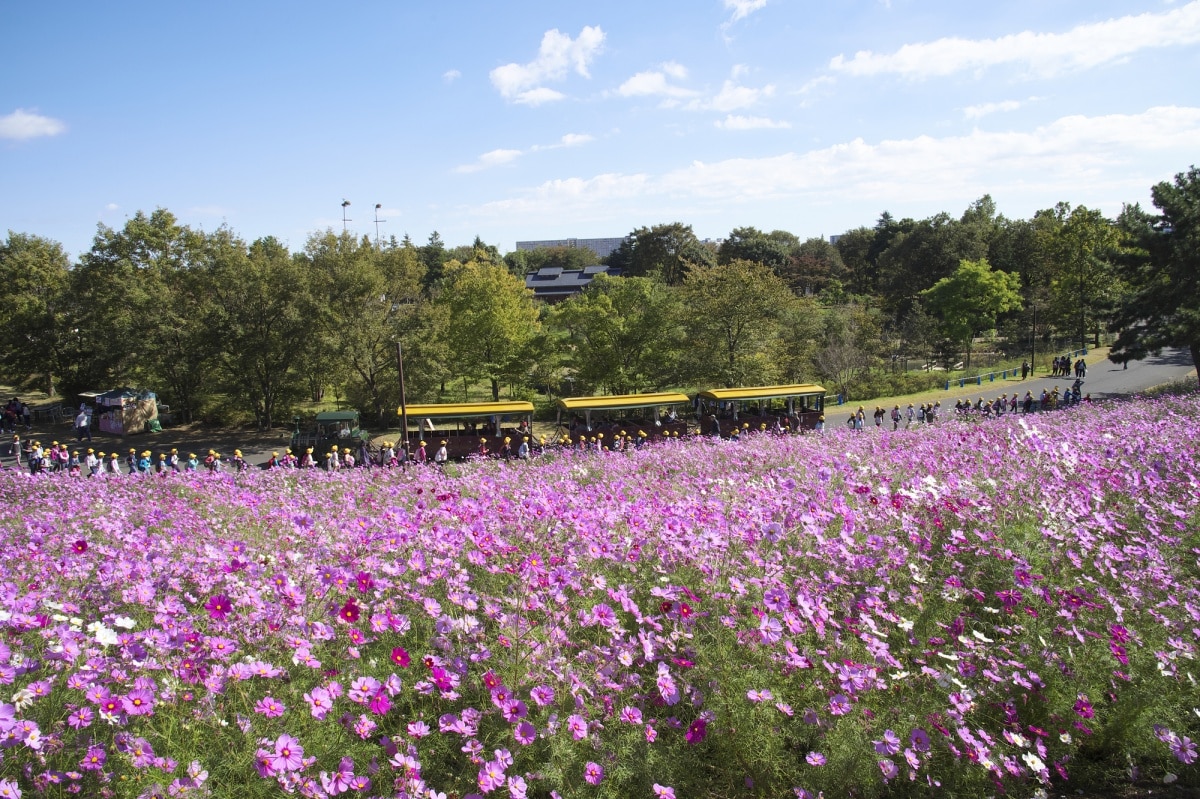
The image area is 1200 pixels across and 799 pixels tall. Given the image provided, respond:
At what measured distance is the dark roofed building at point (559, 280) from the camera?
8556cm

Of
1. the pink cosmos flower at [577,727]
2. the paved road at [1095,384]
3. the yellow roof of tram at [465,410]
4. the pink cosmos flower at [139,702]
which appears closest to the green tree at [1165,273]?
the paved road at [1095,384]

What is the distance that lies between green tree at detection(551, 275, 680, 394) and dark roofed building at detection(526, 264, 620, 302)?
169 feet

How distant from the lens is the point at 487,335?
107 feet

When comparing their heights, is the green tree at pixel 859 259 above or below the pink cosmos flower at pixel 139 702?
above

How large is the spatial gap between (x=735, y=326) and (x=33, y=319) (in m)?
34.2

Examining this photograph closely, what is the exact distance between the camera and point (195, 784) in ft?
9.01

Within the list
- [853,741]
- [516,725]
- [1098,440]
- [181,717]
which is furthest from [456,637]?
[1098,440]

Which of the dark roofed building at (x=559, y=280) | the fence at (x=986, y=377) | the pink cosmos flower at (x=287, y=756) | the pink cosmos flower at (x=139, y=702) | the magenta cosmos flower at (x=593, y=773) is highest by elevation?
the dark roofed building at (x=559, y=280)

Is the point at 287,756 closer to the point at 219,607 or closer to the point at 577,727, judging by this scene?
the point at 219,607

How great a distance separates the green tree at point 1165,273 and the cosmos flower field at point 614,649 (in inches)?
978

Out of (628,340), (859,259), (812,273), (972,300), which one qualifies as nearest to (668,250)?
(812,273)

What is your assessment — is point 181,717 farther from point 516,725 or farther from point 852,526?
point 852,526

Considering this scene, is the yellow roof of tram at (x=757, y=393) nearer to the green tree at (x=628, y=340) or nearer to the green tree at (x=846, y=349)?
the green tree at (x=628, y=340)

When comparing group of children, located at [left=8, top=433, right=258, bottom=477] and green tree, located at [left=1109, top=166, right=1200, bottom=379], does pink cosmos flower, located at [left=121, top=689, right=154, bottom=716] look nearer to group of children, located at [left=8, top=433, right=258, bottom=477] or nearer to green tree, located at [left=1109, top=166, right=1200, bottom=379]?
group of children, located at [left=8, top=433, right=258, bottom=477]
